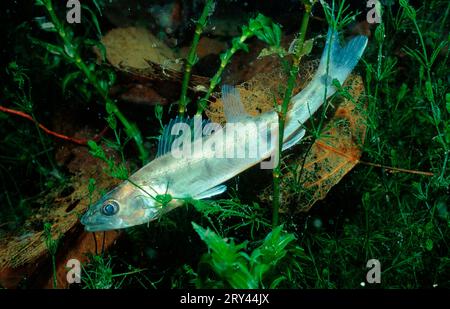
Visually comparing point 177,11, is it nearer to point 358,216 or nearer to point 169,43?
point 169,43

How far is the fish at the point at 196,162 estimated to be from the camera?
13.6ft

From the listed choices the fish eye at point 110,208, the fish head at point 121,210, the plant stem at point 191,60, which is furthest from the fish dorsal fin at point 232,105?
the fish eye at point 110,208

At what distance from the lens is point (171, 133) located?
167 inches

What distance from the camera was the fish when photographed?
4.14 m

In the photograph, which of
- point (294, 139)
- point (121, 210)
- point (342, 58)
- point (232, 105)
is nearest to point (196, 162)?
point (232, 105)

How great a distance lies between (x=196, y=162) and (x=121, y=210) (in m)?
0.91

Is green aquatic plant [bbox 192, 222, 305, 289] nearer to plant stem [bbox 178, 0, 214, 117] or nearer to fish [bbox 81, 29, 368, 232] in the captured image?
fish [bbox 81, 29, 368, 232]

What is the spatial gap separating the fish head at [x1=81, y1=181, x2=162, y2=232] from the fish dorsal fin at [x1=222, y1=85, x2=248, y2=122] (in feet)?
3.94

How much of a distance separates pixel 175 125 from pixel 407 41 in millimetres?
4456

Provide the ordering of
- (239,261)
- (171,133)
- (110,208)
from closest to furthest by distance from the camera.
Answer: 1. (239,261)
2. (110,208)
3. (171,133)

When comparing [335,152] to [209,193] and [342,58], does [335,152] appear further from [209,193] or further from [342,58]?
[209,193]

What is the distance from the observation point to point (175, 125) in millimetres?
4273
